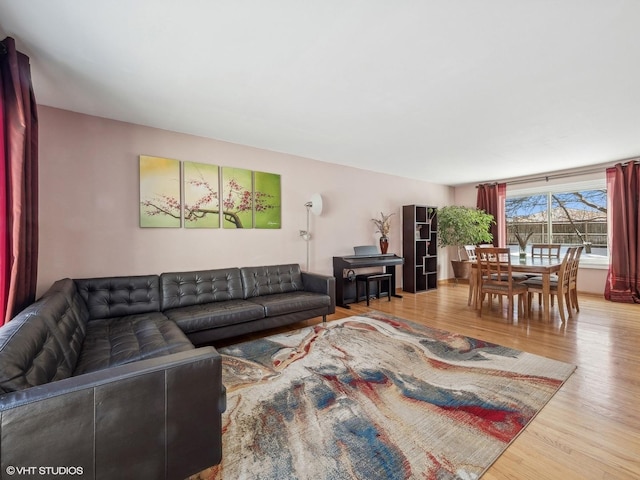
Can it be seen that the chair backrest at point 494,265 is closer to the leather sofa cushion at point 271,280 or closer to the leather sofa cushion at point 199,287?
the leather sofa cushion at point 271,280

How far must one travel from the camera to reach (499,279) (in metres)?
3.93

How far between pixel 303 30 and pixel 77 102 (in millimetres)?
2399

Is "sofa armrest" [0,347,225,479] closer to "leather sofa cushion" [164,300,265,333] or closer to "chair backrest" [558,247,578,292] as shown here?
"leather sofa cushion" [164,300,265,333]

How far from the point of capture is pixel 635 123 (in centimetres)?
319

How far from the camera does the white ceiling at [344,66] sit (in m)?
1.62

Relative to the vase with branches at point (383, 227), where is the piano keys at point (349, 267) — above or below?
below

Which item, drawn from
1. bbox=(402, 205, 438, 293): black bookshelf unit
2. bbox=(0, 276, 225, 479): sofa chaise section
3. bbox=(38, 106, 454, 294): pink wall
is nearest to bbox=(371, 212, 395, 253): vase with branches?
bbox=(402, 205, 438, 293): black bookshelf unit

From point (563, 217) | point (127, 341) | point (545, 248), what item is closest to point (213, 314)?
point (127, 341)

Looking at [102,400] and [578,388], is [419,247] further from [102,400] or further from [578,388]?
[102,400]

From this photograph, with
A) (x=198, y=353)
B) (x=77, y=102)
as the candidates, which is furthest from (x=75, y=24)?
→ (x=198, y=353)

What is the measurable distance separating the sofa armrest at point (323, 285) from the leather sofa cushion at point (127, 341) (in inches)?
72.3

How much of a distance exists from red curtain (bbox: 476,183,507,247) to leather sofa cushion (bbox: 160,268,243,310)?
5851 millimetres

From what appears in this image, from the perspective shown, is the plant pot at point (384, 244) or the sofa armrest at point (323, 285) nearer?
the sofa armrest at point (323, 285)

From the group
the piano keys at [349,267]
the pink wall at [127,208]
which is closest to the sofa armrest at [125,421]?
the pink wall at [127,208]
